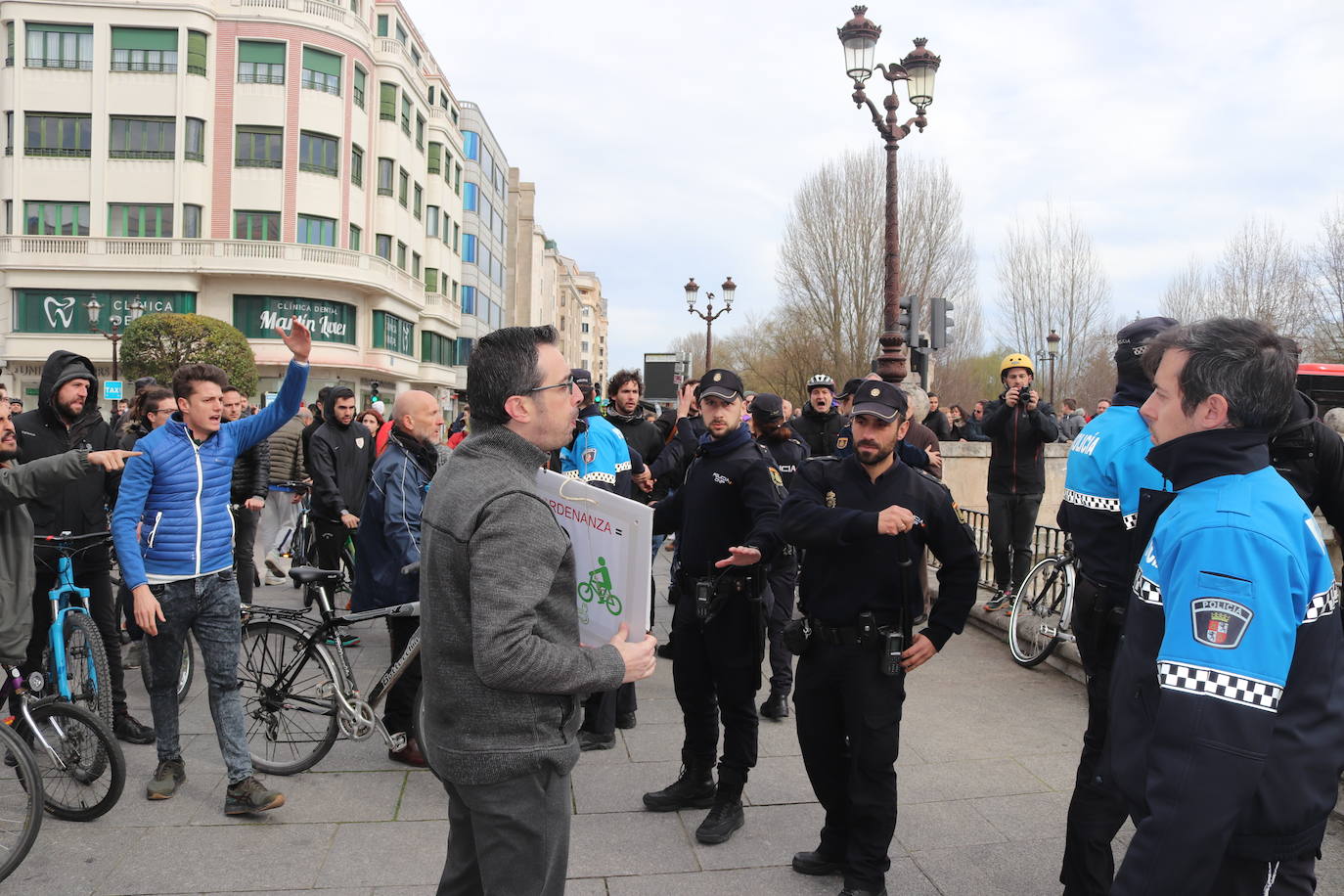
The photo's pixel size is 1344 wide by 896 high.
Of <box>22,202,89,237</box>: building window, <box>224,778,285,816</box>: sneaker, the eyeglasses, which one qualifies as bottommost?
<box>224,778,285,816</box>: sneaker

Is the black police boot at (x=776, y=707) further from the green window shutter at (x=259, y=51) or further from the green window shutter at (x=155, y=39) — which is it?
the green window shutter at (x=155, y=39)

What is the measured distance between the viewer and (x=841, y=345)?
35875 mm

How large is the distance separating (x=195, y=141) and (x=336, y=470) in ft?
123

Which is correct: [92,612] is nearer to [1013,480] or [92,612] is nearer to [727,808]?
[727,808]

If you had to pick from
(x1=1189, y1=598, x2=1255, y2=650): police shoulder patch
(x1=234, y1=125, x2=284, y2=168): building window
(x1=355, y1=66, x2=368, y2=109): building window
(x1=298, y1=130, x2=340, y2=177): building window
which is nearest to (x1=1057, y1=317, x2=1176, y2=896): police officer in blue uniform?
(x1=1189, y1=598, x2=1255, y2=650): police shoulder patch

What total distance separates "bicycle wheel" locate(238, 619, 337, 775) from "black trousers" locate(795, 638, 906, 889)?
100.0 inches

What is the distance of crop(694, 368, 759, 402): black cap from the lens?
446cm

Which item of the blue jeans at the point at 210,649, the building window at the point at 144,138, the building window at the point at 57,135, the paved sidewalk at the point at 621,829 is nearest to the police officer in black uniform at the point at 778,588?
the paved sidewalk at the point at 621,829

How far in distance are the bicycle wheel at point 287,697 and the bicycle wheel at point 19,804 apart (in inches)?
47.6

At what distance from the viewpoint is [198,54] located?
39094 mm

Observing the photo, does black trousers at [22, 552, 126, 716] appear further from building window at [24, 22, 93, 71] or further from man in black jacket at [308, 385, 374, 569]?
building window at [24, 22, 93, 71]

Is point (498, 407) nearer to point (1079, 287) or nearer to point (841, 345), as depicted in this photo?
point (841, 345)

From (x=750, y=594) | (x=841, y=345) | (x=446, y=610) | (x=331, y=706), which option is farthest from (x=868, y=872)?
(x=841, y=345)

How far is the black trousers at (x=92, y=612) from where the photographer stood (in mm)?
4965
